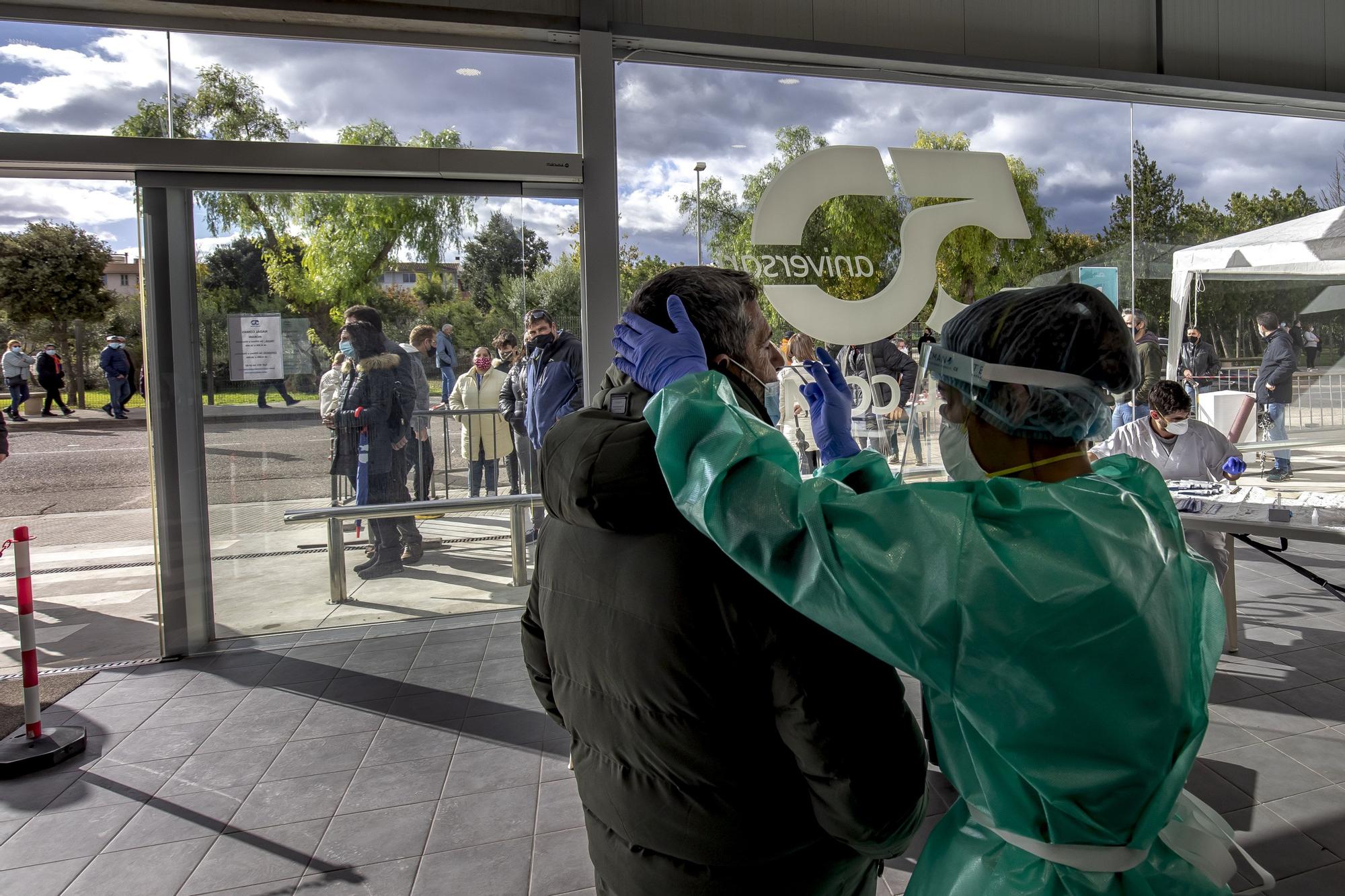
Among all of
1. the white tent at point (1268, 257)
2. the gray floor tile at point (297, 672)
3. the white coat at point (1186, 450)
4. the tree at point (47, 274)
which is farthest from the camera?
the tree at point (47, 274)

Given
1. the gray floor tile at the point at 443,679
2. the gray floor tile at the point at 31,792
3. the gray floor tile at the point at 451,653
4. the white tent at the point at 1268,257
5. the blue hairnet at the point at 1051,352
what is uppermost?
the white tent at the point at 1268,257

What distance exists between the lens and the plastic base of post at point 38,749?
350 cm

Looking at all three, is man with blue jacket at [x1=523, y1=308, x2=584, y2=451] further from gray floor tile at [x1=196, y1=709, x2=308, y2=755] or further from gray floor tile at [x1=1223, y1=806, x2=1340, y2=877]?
gray floor tile at [x1=1223, y1=806, x2=1340, y2=877]

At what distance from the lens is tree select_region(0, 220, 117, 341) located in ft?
36.8

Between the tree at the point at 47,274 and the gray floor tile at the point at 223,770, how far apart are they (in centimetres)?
937

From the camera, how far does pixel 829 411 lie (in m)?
2.04

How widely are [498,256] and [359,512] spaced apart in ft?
5.99

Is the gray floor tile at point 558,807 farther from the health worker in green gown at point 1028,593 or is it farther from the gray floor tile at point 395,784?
the health worker in green gown at point 1028,593

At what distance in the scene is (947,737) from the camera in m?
1.14

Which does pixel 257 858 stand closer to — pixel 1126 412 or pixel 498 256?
pixel 498 256

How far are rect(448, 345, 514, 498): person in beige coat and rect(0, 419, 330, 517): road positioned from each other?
0.85 meters

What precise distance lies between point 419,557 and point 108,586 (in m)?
3.06

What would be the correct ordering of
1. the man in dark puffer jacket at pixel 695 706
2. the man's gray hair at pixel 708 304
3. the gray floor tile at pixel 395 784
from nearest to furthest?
the man in dark puffer jacket at pixel 695 706, the man's gray hair at pixel 708 304, the gray floor tile at pixel 395 784

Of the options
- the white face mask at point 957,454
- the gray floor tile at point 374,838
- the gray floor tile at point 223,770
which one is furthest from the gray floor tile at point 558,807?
the white face mask at point 957,454
